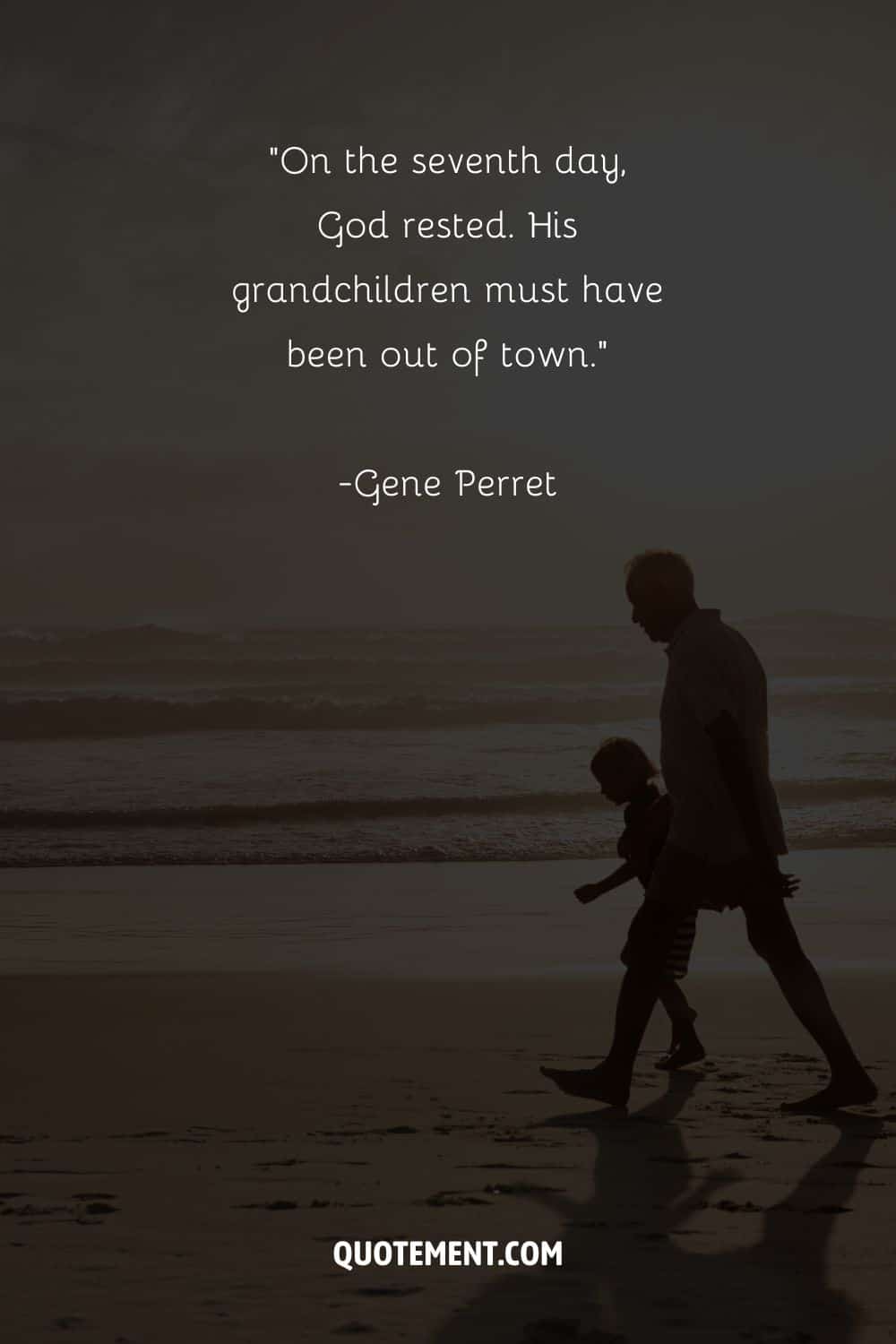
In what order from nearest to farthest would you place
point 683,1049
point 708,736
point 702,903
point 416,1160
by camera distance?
point 416,1160
point 708,736
point 702,903
point 683,1049

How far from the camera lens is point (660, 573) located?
504 cm

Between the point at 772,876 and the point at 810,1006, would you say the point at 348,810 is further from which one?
the point at 772,876

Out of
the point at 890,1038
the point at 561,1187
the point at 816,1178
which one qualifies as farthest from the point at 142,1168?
the point at 890,1038

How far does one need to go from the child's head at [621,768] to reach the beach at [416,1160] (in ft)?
3.13

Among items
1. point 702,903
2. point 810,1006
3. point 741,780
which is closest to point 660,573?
point 741,780

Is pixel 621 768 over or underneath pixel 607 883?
over

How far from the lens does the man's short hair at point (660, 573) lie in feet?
16.5

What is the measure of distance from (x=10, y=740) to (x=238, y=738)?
10.9ft

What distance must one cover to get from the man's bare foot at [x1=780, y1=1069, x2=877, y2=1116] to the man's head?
1.38m

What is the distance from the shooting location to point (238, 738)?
81.7 feet

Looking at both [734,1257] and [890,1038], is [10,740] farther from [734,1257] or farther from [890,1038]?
[734,1257]

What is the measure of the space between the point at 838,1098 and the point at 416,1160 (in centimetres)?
131

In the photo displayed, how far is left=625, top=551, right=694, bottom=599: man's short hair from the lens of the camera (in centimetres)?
504

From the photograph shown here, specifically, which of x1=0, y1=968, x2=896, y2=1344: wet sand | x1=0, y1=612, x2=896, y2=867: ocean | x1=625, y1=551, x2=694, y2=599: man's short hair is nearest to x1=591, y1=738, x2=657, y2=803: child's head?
x1=625, y1=551, x2=694, y2=599: man's short hair
